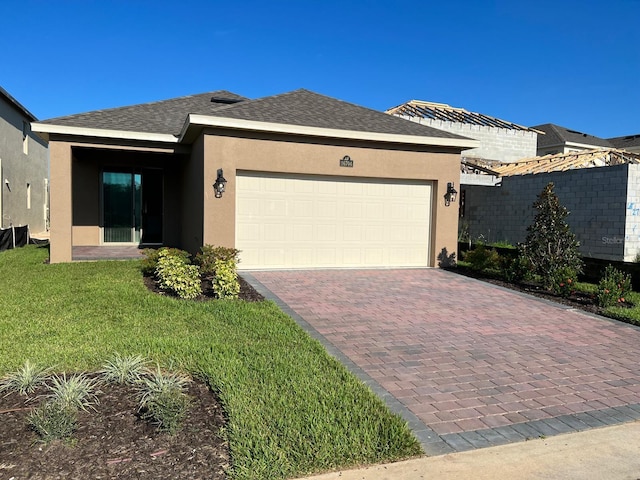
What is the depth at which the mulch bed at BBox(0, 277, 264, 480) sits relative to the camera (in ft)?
9.37

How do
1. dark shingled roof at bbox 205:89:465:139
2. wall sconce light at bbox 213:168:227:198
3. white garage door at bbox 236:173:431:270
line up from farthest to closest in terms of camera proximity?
1. white garage door at bbox 236:173:431:270
2. dark shingled roof at bbox 205:89:465:139
3. wall sconce light at bbox 213:168:227:198

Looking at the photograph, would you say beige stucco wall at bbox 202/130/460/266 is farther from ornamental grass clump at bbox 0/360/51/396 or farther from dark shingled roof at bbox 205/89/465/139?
ornamental grass clump at bbox 0/360/51/396

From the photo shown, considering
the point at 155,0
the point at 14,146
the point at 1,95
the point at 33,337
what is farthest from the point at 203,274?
Result: the point at 14,146

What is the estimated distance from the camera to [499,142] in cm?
2877

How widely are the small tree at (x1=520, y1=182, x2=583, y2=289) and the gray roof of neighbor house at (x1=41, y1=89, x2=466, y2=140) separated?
10.9ft

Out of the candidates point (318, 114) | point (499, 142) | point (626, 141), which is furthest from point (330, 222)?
point (626, 141)

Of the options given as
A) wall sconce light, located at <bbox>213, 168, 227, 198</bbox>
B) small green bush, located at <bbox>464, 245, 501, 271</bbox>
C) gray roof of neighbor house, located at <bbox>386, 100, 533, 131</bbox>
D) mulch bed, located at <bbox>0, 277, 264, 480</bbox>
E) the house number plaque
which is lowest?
mulch bed, located at <bbox>0, 277, 264, 480</bbox>

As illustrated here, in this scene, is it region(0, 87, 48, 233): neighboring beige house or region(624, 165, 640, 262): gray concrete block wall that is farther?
region(0, 87, 48, 233): neighboring beige house

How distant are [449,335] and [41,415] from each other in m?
4.74

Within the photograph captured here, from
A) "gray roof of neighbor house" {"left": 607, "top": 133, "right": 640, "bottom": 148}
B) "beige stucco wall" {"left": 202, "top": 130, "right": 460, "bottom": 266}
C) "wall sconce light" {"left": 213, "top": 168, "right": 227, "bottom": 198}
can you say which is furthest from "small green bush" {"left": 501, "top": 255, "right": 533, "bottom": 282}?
"gray roof of neighbor house" {"left": 607, "top": 133, "right": 640, "bottom": 148}

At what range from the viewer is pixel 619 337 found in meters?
6.39

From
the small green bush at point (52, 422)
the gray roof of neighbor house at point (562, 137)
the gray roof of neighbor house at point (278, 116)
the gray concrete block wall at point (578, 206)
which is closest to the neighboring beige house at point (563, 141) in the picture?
the gray roof of neighbor house at point (562, 137)

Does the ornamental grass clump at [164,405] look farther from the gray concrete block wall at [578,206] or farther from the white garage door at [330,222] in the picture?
the gray concrete block wall at [578,206]

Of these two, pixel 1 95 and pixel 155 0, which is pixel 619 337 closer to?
pixel 155 0
